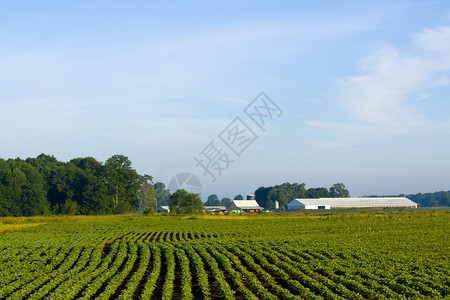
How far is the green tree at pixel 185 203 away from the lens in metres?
97.8

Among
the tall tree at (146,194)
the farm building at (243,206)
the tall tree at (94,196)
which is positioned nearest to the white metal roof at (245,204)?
the farm building at (243,206)

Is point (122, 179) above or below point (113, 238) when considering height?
above

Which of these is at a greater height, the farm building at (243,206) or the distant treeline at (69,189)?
the distant treeline at (69,189)

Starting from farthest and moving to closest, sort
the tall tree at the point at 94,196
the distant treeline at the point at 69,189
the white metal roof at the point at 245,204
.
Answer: the white metal roof at the point at 245,204 → the tall tree at the point at 94,196 → the distant treeline at the point at 69,189

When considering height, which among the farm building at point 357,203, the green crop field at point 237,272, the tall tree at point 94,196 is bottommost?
the green crop field at point 237,272

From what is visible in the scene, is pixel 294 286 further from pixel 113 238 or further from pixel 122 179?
pixel 122 179

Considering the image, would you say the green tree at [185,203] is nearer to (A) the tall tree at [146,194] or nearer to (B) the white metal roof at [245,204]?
(A) the tall tree at [146,194]

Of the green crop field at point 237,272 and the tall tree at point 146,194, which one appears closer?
the green crop field at point 237,272

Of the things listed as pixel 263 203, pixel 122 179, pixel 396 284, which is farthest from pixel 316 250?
pixel 263 203

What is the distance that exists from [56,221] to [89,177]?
137 feet

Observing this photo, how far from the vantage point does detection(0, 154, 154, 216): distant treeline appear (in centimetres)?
10225

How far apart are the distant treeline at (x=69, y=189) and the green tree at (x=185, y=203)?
17021 mm

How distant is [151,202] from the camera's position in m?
116

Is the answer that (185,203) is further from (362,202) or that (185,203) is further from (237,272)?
(237,272)
